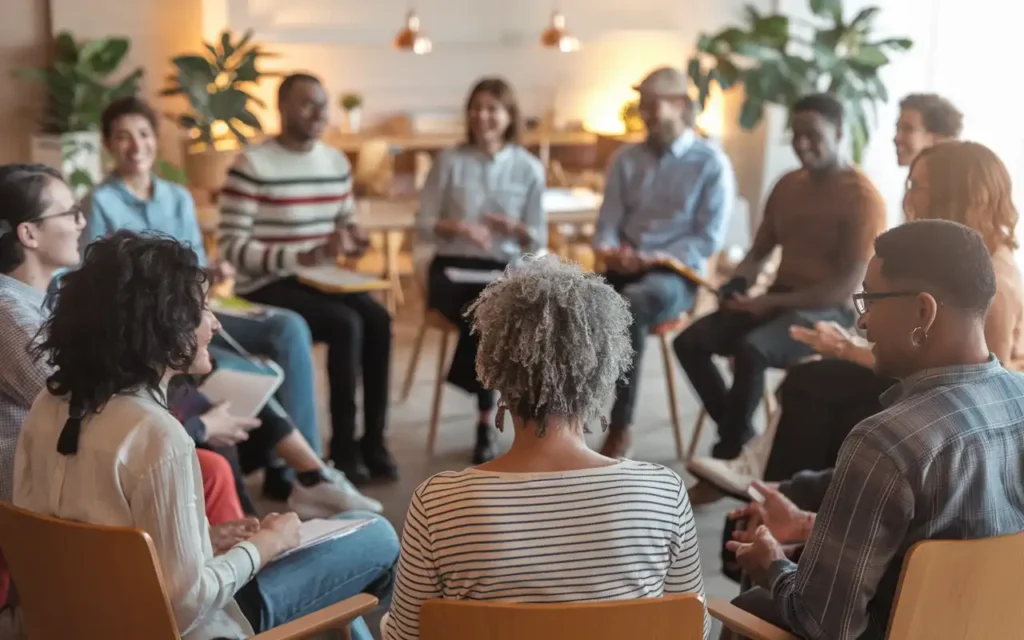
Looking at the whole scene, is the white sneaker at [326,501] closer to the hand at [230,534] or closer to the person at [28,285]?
the person at [28,285]

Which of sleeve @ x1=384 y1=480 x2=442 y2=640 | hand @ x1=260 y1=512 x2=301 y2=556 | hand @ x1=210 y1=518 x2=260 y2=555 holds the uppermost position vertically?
sleeve @ x1=384 y1=480 x2=442 y2=640

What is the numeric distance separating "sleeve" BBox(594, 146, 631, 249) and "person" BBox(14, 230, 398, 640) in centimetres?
Result: 223

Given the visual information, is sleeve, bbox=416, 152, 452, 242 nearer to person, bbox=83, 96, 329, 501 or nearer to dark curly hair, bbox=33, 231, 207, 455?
person, bbox=83, 96, 329, 501

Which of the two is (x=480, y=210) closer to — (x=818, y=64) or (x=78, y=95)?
(x=818, y=64)

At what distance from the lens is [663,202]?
3748 mm

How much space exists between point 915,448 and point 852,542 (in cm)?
16

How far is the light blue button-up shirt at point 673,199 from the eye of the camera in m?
3.71

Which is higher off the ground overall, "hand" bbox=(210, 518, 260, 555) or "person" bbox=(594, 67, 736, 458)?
"person" bbox=(594, 67, 736, 458)

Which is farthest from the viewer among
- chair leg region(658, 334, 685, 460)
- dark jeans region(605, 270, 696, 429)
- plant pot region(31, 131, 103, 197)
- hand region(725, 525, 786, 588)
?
plant pot region(31, 131, 103, 197)

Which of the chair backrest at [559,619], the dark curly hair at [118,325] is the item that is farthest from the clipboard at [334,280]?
the chair backrest at [559,619]

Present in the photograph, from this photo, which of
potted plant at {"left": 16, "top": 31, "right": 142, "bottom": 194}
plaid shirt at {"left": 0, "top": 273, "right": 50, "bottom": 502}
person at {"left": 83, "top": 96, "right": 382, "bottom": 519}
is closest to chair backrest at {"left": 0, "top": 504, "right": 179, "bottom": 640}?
plaid shirt at {"left": 0, "top": 273, "right": 50, "bottom": 502}

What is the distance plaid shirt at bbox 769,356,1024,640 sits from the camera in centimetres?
143

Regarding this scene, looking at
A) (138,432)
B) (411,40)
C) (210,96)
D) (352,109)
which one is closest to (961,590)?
(138,432)

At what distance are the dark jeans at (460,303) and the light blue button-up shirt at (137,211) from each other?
2.66ft
